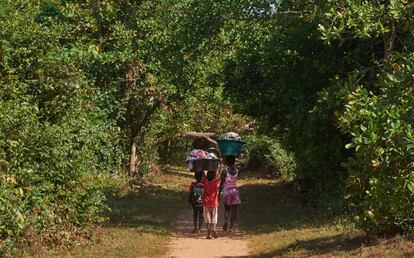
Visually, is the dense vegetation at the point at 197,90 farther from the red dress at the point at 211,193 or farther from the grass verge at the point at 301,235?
the red dress at the point at 211,193

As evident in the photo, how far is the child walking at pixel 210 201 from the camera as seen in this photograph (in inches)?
547

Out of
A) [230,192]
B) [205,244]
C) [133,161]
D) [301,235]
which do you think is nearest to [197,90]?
[133,161]

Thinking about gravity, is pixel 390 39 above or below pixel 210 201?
above

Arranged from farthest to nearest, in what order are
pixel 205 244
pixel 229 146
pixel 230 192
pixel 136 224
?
pixel 229 146 < pixel 136 224 < pixel 230 192 < pixel 205 244

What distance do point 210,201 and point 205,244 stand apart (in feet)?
4.08

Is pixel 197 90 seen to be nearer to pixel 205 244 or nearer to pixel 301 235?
pixel 205 244

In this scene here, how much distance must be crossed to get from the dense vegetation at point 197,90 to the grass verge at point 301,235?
20.1 inches

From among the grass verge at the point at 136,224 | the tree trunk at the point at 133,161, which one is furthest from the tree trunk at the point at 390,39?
the tree trunk at the point at 133,161

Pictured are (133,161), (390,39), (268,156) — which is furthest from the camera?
(268,156)

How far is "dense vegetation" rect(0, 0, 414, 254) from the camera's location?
8844 millimetres

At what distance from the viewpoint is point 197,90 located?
22.4 meters

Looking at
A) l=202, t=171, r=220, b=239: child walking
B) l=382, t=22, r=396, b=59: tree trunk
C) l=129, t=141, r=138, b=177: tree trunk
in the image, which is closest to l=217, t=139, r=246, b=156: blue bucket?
l=129, t=141, r=138, b=177: tree trunk

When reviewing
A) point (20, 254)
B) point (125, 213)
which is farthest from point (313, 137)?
point (20, 254)

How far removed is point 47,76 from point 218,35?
5656mm
